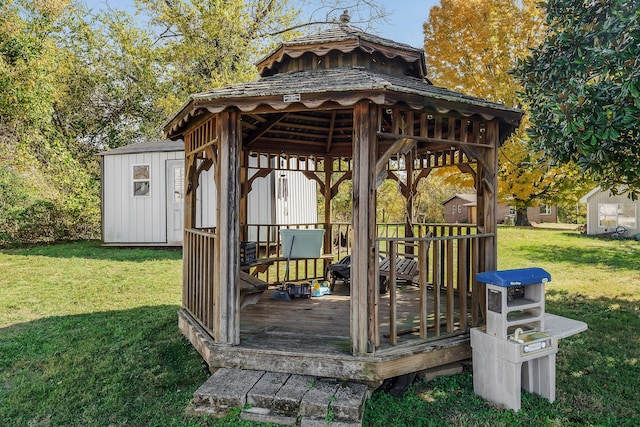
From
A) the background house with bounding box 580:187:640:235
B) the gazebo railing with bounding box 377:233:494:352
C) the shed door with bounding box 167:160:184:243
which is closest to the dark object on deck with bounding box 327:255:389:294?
the gazebo railing with bounding box 377:233:494:352

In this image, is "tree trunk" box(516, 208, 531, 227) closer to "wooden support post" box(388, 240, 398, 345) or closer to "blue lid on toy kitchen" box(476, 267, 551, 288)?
"blue lid on toy kitchen" box(476, 267, 551, 288)

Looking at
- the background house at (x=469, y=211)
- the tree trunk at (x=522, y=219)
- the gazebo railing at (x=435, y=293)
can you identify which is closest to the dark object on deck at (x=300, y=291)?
the gazebo railing at (x=435, y=293)

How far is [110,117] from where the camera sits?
18953 mm

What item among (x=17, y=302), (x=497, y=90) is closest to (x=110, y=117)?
(x=17, y=302)

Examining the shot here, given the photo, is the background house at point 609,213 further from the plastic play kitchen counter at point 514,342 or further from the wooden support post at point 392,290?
the wooden support post at point 392,290

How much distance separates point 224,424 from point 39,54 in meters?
13.2

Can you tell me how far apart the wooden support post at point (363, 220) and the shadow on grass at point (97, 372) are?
60.0 inches

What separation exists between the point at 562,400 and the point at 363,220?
2.38 m

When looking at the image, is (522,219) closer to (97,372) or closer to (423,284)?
(423,284)

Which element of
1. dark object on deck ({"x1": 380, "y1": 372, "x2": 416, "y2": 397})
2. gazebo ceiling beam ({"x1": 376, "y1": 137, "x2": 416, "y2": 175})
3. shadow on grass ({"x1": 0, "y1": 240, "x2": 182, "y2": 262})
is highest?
gazebo ceiling beam ({"x1": 376, "y1": 137, "x2": 416, "y2": 175})

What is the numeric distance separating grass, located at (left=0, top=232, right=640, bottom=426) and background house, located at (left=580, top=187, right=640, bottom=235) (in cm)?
1238

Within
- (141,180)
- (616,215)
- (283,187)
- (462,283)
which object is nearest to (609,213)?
(616,215)

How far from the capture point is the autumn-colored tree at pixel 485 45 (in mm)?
11664

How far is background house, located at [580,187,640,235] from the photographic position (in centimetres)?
1855
